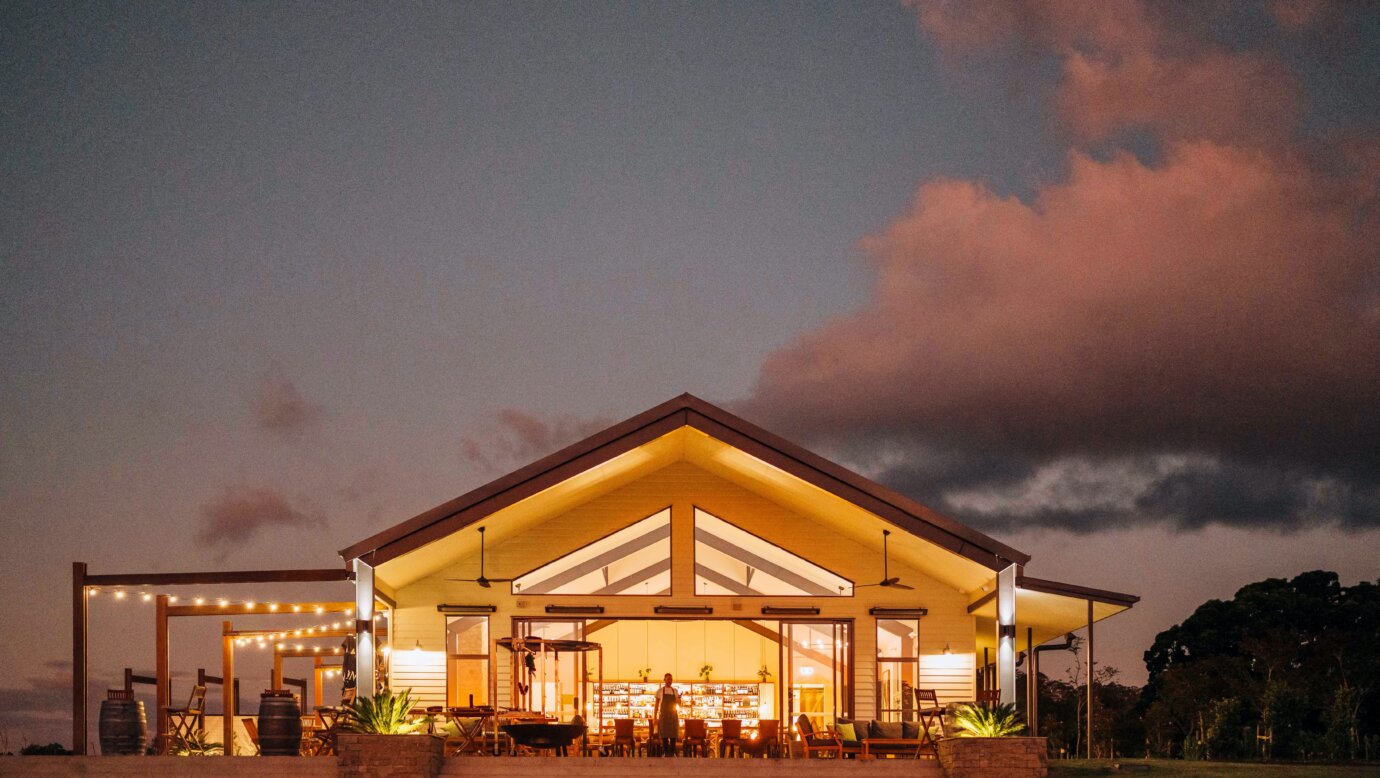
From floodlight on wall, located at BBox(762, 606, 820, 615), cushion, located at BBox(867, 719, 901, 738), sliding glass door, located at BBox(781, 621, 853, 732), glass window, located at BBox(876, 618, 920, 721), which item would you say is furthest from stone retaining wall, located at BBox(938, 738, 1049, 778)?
floodlight on wall, located at BBox(762, 606, 820, 615)

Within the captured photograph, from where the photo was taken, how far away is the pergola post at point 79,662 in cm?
1842

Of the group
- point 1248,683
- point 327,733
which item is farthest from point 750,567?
point 1248,683

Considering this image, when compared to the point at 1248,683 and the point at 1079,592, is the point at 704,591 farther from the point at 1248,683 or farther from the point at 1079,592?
the point at 1248,683

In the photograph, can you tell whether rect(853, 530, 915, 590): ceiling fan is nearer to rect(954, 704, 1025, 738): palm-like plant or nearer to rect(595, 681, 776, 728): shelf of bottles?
rect(954, 704, 1025, 738): palm-like plant

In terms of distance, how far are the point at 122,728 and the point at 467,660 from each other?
15.0 ft

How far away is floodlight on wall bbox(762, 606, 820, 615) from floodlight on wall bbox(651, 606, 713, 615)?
0.83 m

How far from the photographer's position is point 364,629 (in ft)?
55.4

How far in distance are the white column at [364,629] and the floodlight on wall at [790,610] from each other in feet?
19.5

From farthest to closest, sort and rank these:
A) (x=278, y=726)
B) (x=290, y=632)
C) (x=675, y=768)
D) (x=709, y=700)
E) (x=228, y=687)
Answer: (x=709, y=700) < (x=290, y=632) < (x=228, y=687) < (x=278, y=726) < (x=675, y=768)

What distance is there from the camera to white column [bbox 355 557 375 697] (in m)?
16.7

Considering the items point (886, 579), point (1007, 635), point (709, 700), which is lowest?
point (709, 700)

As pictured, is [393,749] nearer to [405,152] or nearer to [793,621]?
[793,621]

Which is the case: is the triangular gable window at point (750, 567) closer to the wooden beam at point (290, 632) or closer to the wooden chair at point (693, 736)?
the wooden chair at point (693, 736)

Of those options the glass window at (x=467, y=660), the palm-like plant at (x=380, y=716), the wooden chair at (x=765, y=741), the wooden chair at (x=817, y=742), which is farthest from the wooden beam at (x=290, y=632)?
the wooden chair at (x=817, y=742)
